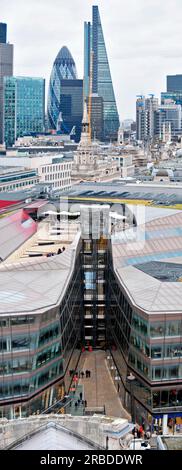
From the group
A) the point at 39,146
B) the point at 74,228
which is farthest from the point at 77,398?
the point at 39,146

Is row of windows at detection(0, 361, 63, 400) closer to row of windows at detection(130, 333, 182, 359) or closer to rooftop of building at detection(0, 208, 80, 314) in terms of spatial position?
rooftop of building at detection(0, 208, 80, 314)

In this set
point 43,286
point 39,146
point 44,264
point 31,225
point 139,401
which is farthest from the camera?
point 39,146

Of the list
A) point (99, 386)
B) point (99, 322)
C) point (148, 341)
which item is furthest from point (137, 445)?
point (99, 322)

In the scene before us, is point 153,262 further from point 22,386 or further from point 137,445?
point 137,445

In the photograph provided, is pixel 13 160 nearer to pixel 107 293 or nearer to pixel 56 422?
pixel 107 293

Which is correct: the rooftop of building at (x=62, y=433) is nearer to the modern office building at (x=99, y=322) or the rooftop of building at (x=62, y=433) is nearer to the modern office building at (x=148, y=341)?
the modern office building at (x=99, y=322)

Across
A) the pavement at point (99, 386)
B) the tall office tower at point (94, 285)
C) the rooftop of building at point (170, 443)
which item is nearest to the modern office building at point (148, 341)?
the pavement at point (99, 386)
